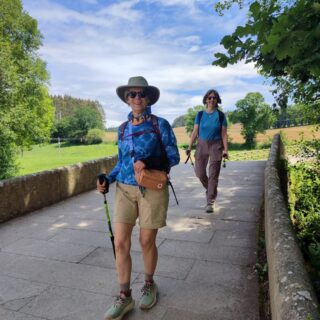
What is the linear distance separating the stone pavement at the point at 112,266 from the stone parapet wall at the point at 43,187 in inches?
8.9

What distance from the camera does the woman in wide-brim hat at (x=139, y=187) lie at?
10.0 ft

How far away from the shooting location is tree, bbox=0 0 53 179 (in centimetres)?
1973

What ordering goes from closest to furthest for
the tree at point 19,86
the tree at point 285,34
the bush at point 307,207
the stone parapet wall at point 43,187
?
the tree at point 285,34, the bush at point 307,207, the stone parapet wall at point 43,187, the tree at point 19,86

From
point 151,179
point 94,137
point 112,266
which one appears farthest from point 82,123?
point 151,179

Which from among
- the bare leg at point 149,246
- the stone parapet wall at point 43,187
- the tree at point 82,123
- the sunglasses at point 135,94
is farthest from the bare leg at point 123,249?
the tree at point 82,123

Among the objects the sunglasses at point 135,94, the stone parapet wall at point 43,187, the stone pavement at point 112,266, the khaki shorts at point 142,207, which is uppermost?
the sunglasses at point 135,94

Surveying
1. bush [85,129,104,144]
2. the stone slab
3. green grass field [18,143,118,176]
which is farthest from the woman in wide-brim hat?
bush [85,129,104,144]

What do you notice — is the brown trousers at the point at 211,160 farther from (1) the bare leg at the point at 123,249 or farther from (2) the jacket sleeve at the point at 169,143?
(1) the bare leg at the point at 123,249

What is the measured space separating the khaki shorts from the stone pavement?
0.79 metres

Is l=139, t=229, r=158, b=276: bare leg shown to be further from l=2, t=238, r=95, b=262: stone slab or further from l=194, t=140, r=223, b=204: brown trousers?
l=194, t=140, r=223, b=204: brown trousers

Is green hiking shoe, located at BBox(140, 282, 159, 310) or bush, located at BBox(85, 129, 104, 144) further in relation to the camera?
bush, located at BBox(85, 129, 104, 144)

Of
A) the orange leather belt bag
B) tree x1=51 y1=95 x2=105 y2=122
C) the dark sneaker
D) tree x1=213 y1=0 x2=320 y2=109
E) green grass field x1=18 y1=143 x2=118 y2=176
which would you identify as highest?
tree x1=51 y1=95 x2=105 y2=122

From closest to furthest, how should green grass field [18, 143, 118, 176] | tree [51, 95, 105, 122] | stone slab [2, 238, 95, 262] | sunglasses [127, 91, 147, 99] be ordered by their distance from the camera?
1. sunglasses [127, 91, 147, 99]
2. stone slab [2, 238, 95, 262]
3. green grass field [18, 143, 118, 176]
4. tree [51, 95, 105, 122]

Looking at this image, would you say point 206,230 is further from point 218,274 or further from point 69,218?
point 69,218
